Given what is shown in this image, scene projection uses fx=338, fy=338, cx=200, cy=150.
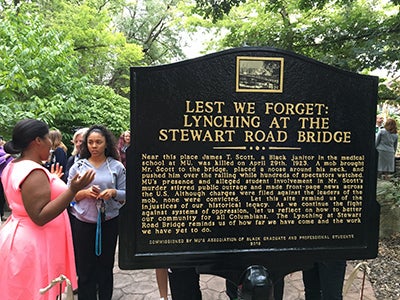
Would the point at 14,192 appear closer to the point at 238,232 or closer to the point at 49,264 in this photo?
the point at 49,264

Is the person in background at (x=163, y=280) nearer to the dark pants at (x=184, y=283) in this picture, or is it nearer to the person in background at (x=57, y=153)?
the dark pants at (x=184, y=283)

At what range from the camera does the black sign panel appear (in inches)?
73.8

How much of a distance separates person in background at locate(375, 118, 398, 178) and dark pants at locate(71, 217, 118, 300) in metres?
5.66

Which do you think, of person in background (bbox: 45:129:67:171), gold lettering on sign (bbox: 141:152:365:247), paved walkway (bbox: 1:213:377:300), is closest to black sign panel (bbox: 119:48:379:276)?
gold lettering on sign (bbox: 141:152:365:247)

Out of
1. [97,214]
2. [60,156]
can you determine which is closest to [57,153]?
[60,156]

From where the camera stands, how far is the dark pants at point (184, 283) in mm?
2436

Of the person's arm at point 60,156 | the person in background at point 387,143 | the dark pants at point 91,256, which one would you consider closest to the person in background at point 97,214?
the dark pants at point 91,256

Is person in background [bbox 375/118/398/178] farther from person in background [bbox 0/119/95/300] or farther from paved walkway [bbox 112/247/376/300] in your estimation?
person in background [bbox 0/119/95/300]

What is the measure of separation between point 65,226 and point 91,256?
0.56 m

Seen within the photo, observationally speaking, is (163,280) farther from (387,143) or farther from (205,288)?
(387,143)

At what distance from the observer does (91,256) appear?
2.78 metres

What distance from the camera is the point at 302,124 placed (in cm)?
197

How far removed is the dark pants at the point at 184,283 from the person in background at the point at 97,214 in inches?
26.5

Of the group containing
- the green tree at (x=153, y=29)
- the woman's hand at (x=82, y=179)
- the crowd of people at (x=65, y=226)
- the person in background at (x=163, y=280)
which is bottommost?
the person in background at (x=163, y=280)
